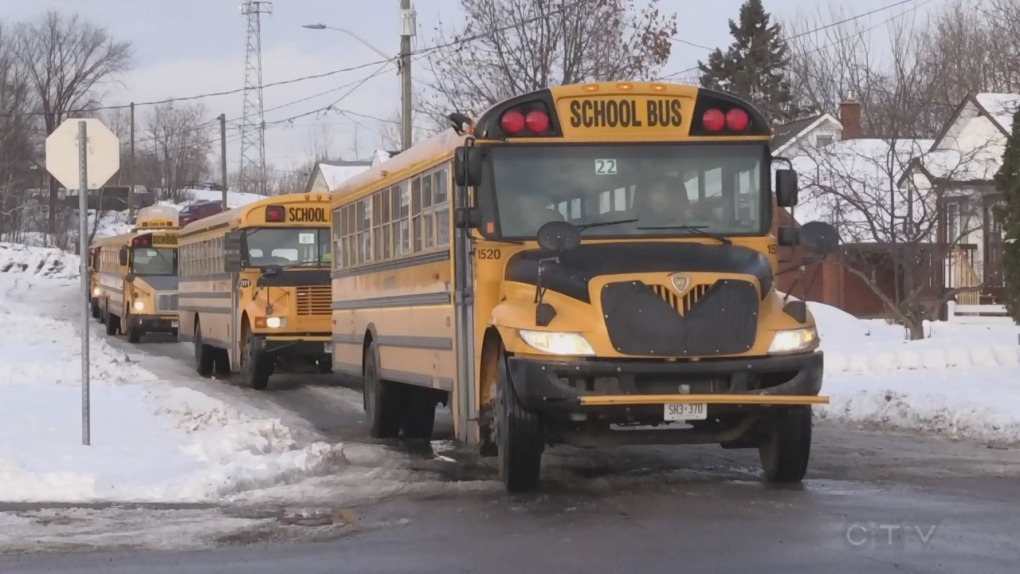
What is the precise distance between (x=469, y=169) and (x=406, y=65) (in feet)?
57.5

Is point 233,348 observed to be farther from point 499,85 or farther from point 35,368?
point 499,85

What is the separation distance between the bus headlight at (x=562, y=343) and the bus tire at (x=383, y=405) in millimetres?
5091

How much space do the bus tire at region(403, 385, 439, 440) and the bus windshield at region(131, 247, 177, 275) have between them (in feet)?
74.2

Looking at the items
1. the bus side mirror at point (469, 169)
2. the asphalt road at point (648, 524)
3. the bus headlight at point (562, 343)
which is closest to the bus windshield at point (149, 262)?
the asphalt road at point (648, 524)

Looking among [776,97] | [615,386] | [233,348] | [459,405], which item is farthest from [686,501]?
[776,97]

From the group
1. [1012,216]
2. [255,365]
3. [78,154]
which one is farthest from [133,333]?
[78,154]

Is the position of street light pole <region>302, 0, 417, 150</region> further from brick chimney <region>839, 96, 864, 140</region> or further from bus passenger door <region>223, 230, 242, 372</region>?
brick chimney <region>839, 96, 864, 140</region>

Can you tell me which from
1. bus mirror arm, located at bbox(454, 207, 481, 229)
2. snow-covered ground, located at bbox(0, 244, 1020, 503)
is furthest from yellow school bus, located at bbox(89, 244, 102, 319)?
bus mirror arm, located at bbox(454, 207, 481, 229)

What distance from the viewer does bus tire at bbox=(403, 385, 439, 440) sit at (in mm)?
14070

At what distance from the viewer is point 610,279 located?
911 cm

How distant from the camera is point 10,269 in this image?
6356cm

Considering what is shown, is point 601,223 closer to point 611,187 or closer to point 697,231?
Result: point 611,187

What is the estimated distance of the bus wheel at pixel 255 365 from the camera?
66.6 ft

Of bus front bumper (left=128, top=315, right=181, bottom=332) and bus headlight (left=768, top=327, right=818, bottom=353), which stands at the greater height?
bus headlight (left=768, top=327, right=818, bottom=353)
